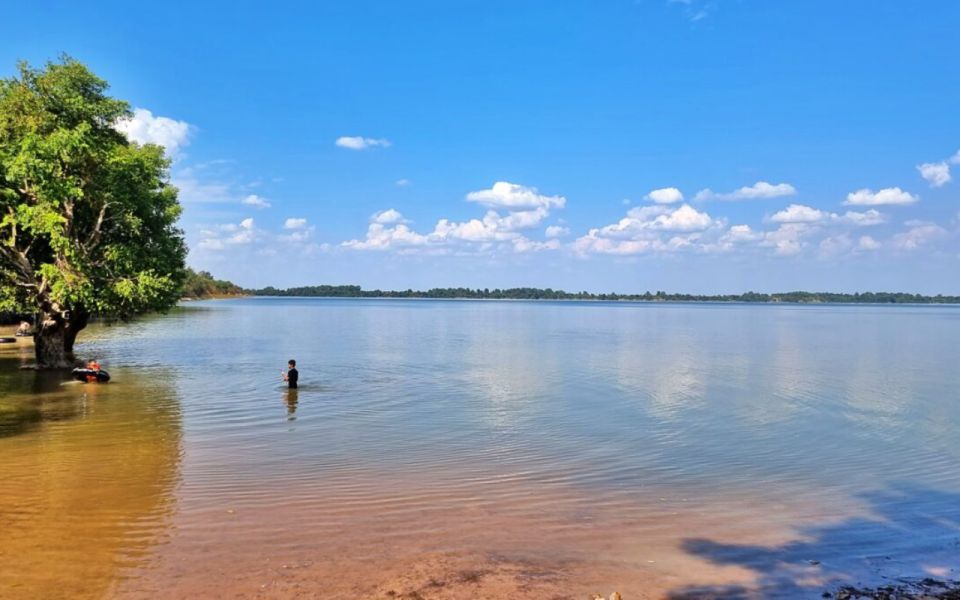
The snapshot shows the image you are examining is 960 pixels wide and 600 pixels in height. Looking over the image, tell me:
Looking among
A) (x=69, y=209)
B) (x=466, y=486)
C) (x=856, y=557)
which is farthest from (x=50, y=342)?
(x=856, y=557)

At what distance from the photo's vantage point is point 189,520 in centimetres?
1121

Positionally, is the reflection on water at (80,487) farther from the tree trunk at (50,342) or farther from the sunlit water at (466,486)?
the tree trunk at (50,342)

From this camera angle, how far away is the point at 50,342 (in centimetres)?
3198

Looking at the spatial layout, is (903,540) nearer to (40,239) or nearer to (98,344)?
(40,239)

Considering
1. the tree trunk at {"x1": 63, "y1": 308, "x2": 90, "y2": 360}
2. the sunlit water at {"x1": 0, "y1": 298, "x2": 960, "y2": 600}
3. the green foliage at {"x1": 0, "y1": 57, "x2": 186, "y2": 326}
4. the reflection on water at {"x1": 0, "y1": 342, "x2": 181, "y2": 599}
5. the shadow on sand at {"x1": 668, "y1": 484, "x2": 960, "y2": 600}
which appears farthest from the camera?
the tree trunk at {"x1": 63, "y1": 308, "x2": 90, "y2": 360}

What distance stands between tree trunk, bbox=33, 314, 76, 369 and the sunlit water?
158 centimetres

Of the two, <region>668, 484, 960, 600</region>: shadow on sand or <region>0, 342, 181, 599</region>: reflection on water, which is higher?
<region>0, 342, 181, 599</region>: reflection on water

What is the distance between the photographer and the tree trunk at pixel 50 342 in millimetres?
31370

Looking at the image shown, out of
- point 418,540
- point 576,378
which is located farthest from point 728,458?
point 576,378

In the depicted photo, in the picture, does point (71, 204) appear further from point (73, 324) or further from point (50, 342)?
point (73, 324)

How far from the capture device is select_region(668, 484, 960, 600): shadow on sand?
888cm

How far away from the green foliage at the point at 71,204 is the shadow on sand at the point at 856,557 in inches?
1073

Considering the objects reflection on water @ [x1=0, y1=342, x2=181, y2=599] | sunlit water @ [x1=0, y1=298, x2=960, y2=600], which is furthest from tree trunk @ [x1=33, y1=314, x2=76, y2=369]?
reflection on water @ [x1=0, y1=342, x2=181, y2=599]

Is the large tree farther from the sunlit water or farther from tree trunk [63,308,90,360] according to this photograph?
the sunlit water
